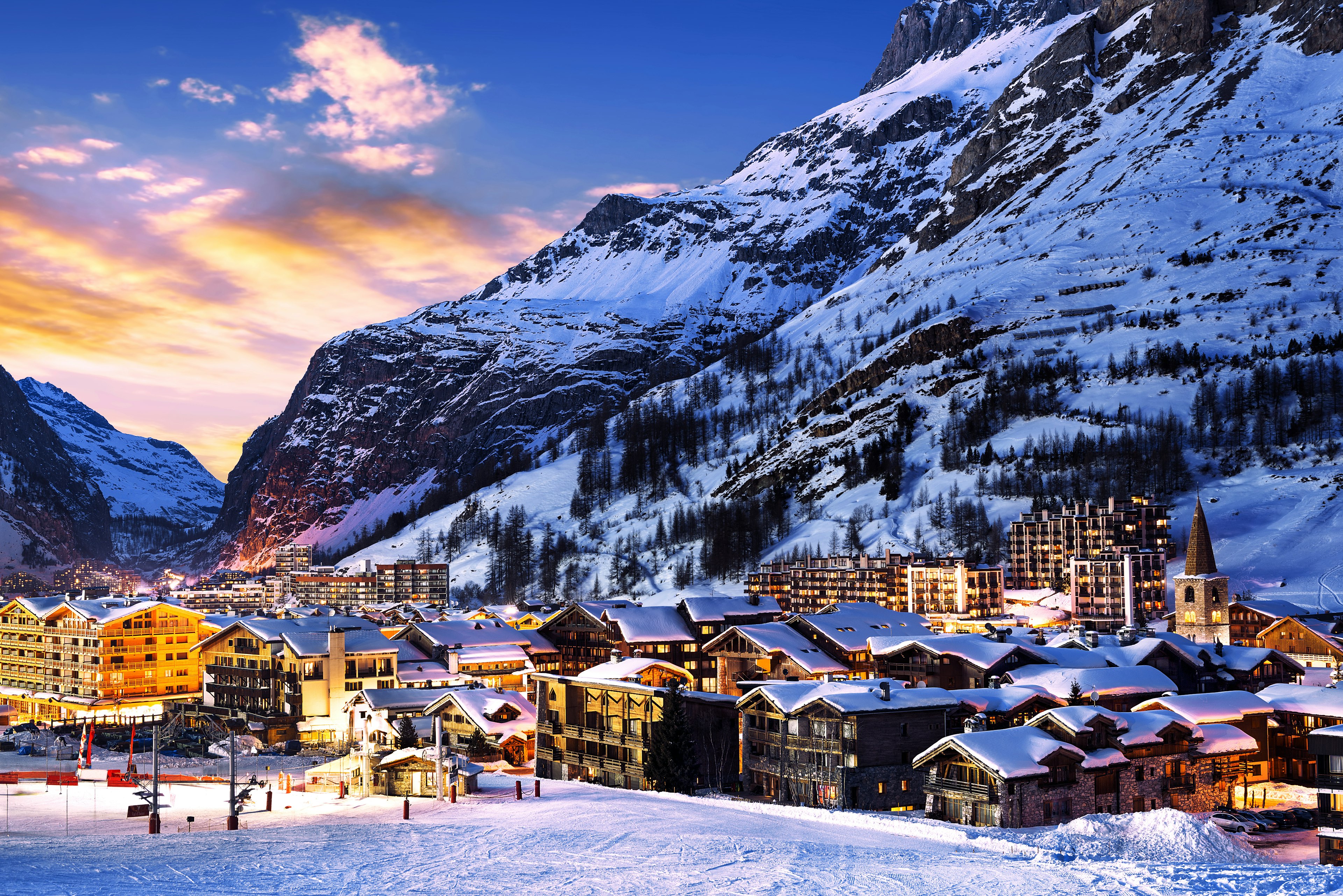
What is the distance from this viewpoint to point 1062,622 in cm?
15212

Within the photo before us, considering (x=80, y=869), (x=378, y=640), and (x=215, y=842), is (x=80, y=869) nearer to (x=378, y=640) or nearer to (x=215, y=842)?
(x=215, y=842)

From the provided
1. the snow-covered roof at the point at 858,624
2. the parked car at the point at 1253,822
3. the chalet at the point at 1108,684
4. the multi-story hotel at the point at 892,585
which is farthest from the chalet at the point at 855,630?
the multi-story hotel at the point at 892,585

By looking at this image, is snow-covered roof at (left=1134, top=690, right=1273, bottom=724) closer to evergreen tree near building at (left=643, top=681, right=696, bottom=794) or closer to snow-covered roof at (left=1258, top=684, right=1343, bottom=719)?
snow-covered roof at (left=1258, top=684, right=1343, bottom=719)

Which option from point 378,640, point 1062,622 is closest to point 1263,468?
point 1062,622

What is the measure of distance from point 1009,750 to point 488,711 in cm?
3769

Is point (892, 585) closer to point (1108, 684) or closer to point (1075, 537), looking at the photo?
point (1075, 537)

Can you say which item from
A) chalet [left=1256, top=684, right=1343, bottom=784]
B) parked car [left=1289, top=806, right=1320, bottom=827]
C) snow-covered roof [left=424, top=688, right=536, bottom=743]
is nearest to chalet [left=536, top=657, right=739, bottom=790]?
snow-covered roof [left=424, top=688, right=536, bottom=743]

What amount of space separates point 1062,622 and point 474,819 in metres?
111

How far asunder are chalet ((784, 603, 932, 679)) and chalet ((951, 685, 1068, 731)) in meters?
18.4

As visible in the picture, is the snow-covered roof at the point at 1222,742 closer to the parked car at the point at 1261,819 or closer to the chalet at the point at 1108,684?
the parked car at the point at 1261,819

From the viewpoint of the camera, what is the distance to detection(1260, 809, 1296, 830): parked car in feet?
211

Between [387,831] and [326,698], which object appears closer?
[387,831]

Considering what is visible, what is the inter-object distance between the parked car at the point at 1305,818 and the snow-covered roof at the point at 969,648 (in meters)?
22.3

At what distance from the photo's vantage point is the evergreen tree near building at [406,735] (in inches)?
2955
